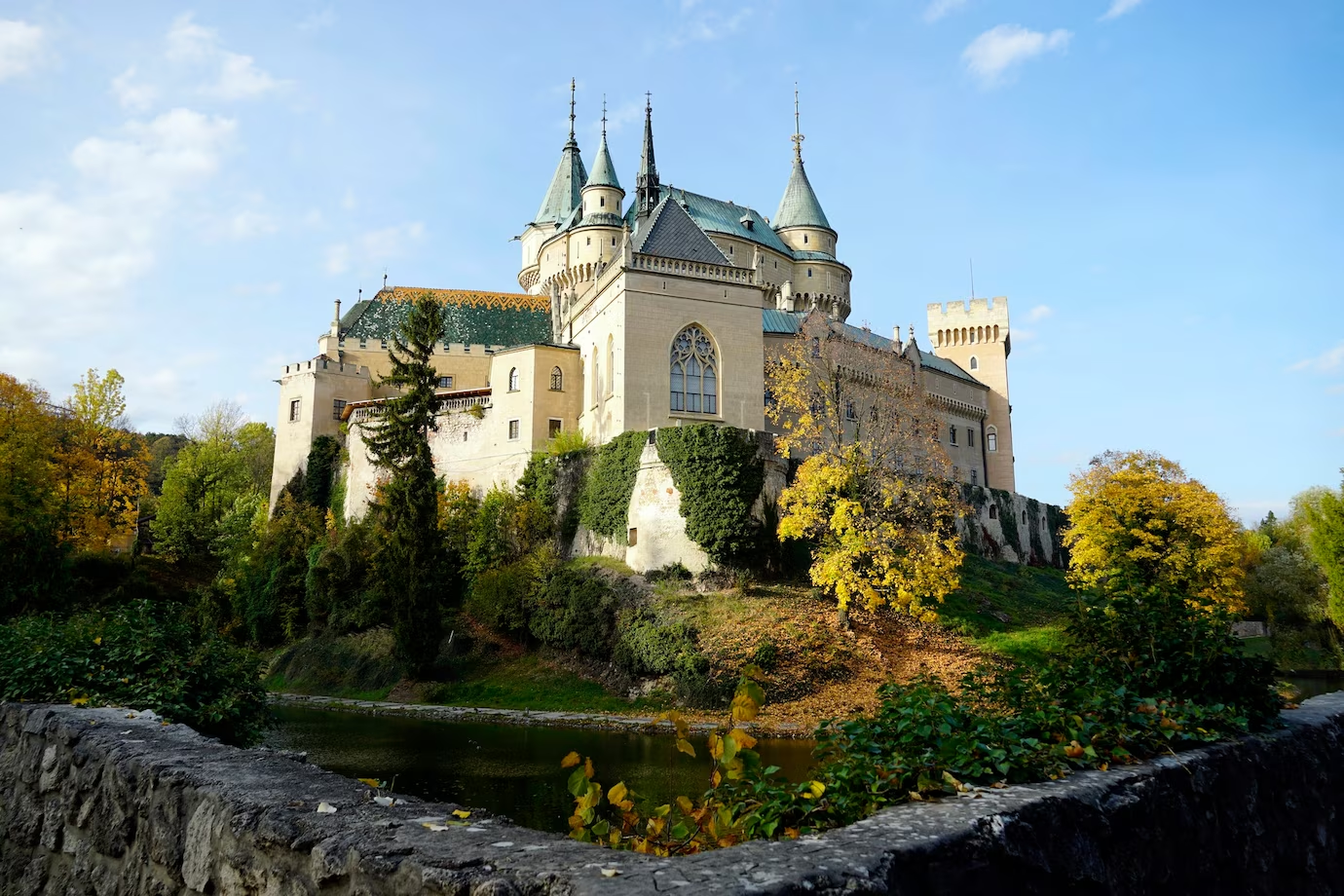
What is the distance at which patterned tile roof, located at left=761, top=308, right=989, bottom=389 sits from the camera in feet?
144

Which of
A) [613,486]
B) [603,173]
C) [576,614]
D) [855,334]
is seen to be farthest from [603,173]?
[576,614]

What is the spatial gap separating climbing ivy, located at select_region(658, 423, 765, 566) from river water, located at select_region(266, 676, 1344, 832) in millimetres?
9023

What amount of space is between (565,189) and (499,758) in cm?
4750

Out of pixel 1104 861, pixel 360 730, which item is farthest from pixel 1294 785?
pixel 360 730

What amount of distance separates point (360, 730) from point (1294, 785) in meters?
20.1

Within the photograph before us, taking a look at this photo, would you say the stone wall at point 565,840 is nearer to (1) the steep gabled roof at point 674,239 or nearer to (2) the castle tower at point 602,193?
(1) the steep gabled roof at point 674,239

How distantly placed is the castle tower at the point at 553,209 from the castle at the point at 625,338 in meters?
0.12

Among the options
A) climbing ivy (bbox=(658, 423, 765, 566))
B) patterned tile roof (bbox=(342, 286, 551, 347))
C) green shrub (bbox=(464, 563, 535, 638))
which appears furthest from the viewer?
patterned tile roof (bbox=(342, 286, 551, 347))

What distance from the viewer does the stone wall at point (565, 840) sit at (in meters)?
2.85

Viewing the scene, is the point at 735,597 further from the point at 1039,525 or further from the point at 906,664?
the point at 1039,525

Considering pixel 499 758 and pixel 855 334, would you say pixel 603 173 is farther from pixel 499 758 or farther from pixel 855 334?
pixel 499 758

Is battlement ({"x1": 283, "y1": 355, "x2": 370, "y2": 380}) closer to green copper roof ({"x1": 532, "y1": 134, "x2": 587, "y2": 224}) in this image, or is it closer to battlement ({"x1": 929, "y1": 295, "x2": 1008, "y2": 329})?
green copper roof ({"x1": 532, "y1": 134, "x2": 587, "y2": 224})

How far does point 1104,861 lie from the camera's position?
12.3 ft

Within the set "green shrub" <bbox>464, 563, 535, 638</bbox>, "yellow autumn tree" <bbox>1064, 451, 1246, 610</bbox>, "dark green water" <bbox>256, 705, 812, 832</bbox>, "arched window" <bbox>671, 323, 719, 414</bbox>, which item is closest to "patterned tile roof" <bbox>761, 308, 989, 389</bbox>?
"arched window" <bbox>671, 323, 719, 414</bbox>
